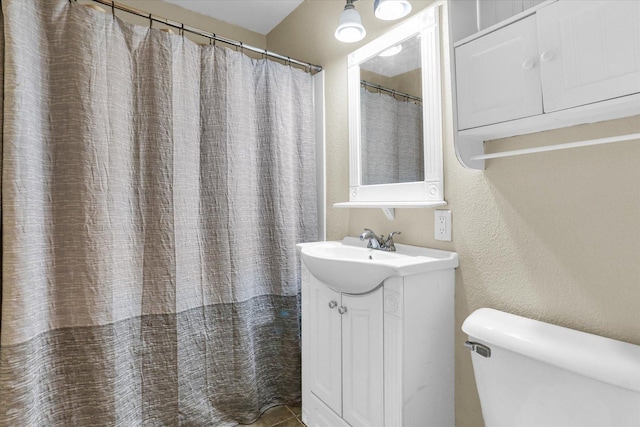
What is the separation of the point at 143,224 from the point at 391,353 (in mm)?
1205

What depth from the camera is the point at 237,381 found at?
5.62 feet

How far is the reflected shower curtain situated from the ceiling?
0.56 metres

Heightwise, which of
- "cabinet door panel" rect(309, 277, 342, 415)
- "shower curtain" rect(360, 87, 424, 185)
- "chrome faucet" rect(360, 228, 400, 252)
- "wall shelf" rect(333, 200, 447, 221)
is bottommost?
"cabinet door panel" rect(309, 277, 342, 415)

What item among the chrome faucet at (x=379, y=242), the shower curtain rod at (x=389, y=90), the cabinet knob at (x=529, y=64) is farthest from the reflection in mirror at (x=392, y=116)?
the cabinet knob at (x=529, y=64)

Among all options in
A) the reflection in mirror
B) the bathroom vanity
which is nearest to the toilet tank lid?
the bathroom vanity

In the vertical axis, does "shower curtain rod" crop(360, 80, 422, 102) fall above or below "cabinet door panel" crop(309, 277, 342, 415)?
above

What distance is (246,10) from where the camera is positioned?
2219 mm

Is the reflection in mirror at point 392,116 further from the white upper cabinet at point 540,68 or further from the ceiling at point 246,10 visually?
the ceiling at point 246,10

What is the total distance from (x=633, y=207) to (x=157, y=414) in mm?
1989

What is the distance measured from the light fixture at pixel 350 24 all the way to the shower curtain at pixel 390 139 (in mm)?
275

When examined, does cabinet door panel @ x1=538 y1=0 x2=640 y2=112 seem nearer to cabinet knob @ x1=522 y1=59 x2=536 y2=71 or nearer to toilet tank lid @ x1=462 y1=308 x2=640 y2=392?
cabinet knob @ x1=522 y1=59 x2=536 y2=71

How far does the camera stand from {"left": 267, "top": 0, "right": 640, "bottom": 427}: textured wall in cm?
95

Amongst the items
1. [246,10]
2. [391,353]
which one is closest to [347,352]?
[391,353]

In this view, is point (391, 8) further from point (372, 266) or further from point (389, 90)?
point (372, 266)
